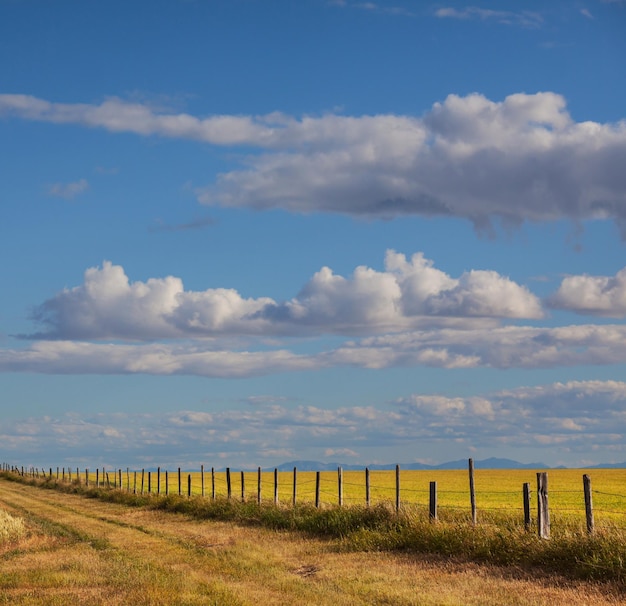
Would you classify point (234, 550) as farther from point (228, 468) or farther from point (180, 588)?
point (228, 468)

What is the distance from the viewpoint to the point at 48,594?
56.0 ft

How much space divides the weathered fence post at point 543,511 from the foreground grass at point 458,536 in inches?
9.5

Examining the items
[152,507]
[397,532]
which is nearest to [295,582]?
[397,532]

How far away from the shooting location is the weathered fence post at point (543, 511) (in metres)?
20.0

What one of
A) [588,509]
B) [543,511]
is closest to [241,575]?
[543,511]

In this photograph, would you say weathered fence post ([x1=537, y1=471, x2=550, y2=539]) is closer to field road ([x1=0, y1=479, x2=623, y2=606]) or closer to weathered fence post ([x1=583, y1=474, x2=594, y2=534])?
weathered fence post ([x1=583, y1=474, x2=594, y2=534])

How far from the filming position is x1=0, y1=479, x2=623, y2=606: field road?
15969 mm

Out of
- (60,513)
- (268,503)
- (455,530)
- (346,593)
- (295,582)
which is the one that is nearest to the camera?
(346,593)

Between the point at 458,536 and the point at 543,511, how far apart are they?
232 cm

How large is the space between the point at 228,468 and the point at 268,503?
467 inches

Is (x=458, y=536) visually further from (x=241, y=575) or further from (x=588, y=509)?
(x=241, y=575)

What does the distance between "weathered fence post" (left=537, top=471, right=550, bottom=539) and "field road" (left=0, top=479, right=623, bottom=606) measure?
71.5 inches

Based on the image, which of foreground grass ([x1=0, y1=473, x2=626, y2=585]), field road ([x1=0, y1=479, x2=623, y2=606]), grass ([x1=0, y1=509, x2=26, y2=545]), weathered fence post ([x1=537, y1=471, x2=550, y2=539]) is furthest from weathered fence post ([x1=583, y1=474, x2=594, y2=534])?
grass ([x1=0, y1=509, x2=26, y2=545])

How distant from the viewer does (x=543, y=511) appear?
20.3 m
